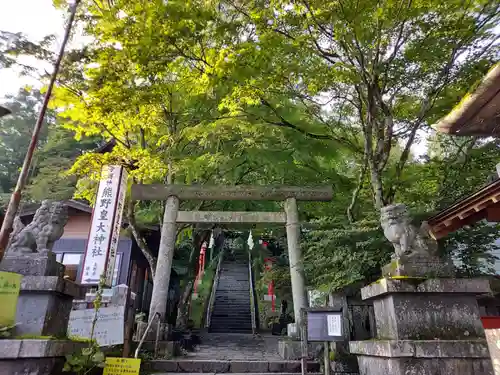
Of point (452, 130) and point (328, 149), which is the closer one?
point (452, 130)

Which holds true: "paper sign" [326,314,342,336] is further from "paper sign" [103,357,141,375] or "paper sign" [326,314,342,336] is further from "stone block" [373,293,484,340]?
"paper sign" [103,357,141,375]

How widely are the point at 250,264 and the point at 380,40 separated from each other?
21578 mm

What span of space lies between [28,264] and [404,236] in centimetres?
588

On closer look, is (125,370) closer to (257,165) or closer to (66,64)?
(66,64)

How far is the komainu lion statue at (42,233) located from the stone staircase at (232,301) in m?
14.5

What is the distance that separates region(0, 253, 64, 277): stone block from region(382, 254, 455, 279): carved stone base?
5.38 m

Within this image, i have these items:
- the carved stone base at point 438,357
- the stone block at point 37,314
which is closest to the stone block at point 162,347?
the stone block at point 37,314

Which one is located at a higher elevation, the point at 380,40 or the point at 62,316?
the point at 380,40

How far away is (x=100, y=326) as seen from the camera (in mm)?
5762

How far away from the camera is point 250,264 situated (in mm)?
26672

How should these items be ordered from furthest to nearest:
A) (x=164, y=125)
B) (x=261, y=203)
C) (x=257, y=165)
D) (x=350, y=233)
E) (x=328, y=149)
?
(x=261, y=203) → (x=257, y=165) → (x=164, y=125) → (x=328, y=149) → (x=350, y=233)

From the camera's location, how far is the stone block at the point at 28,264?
526 centimetres

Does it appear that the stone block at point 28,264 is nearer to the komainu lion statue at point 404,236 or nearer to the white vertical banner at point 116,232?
the white vertical banner at point 116,232

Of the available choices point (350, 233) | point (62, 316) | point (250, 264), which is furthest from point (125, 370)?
point (250, 264)
